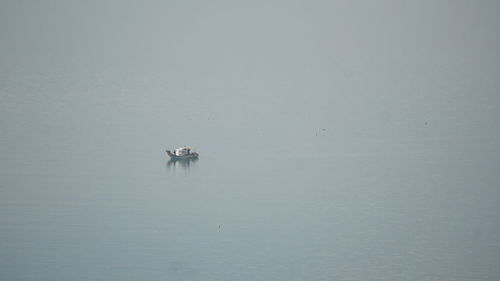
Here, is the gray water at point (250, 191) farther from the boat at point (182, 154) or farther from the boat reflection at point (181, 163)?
the boat at point (182, 154)

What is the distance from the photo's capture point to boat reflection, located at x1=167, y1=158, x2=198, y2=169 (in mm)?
89938

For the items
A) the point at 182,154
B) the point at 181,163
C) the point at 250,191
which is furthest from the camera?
the point at 182,154

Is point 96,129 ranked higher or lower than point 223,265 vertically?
higher

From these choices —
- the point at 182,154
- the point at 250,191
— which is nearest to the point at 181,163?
the point at 182,154

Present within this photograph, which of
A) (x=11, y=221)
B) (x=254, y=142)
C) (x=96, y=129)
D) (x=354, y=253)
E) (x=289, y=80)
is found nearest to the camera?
(x=354, y=253)

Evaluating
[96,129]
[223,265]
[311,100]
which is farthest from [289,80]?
[223,265]

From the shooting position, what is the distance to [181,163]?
91250 millimetres

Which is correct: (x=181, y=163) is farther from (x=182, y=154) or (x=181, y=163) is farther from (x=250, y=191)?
(x=250, y=191)

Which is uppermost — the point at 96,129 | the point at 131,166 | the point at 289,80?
the point at 289,80

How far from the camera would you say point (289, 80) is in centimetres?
18988

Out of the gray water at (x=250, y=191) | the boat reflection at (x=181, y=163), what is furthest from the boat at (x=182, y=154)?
the gray water at (x=250, y=191)

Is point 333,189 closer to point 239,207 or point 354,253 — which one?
point 239,207

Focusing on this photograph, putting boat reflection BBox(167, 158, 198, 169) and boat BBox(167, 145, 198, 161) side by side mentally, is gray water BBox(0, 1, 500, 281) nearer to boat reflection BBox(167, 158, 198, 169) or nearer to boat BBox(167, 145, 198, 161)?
boat reflection BBox(167, 158, 198, 169)

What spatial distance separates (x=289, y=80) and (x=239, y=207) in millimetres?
117883
